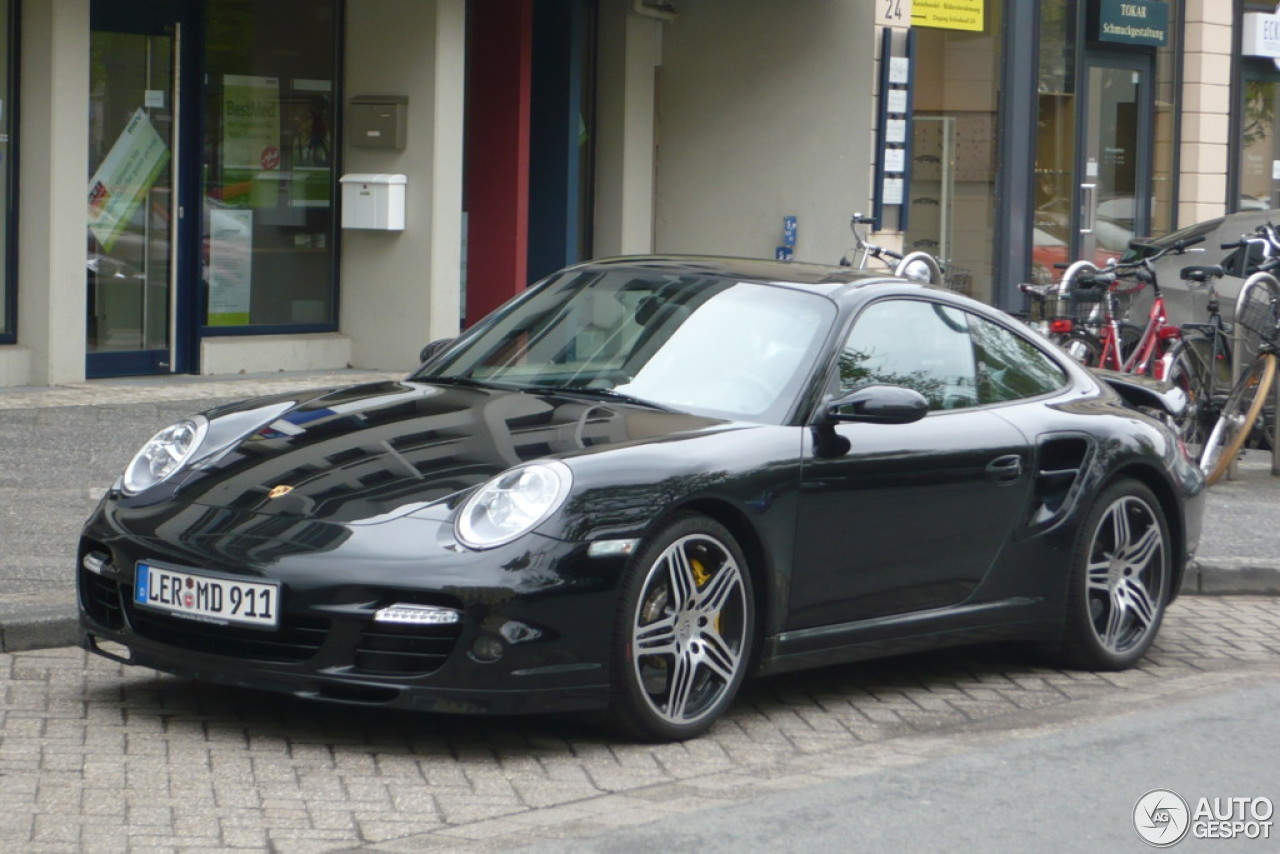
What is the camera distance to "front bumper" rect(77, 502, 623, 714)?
5242 millimetres

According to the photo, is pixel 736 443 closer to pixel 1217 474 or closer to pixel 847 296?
pixel 847 296

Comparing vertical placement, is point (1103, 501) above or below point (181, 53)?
below

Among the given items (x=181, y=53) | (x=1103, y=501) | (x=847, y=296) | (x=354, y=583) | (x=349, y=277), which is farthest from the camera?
(x=349, y=277)

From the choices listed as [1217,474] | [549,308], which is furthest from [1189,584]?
[549,308]

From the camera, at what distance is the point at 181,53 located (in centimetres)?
1376

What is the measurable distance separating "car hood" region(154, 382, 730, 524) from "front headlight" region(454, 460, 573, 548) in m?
0.07

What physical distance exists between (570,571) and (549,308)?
1.72 metres

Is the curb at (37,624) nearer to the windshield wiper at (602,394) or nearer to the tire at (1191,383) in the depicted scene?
the windshield wiper at (602,394)

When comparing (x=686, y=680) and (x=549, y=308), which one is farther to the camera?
(x=549, y=308)

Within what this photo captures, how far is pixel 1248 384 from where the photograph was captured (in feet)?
37.9

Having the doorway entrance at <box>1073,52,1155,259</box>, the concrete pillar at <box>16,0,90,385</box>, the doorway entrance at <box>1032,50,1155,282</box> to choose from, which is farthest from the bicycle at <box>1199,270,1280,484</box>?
the doorway entrance at <box>1073,52,1155,259</box>

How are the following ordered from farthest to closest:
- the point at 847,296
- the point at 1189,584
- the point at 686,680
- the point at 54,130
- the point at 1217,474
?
the point at 54,130, the point at 1217,474, the point at 1189,584, the point at 847,296, the point at 686,680

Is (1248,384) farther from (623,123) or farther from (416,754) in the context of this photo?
(416,754)

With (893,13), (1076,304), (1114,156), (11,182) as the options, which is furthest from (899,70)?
(11,182)
